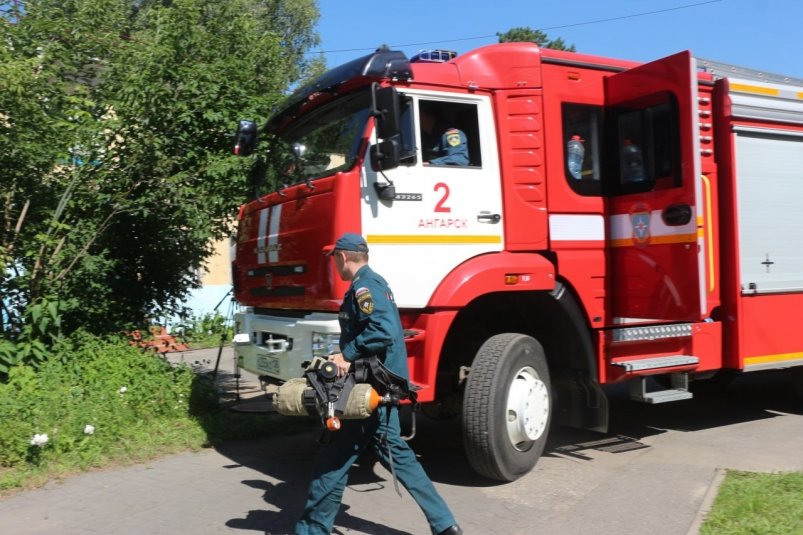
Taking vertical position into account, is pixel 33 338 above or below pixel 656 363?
above

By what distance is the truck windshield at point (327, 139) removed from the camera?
17.5 ft

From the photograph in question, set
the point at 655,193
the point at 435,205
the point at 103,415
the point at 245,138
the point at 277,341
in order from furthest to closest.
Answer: the point at 245,138
the point at 103,415
the point at 655,193
the point at 277,341
the point at 435,205

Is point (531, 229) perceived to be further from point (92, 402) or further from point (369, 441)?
point (92, 402)

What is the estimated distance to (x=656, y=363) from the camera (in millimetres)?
6184

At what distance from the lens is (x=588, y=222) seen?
6.12 metres

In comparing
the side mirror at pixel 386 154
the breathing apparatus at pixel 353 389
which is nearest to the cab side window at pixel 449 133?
the side mirror at pixel 386 154

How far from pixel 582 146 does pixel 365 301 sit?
2.92 meters

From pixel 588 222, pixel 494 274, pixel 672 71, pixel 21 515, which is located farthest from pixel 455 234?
pixel 21 515

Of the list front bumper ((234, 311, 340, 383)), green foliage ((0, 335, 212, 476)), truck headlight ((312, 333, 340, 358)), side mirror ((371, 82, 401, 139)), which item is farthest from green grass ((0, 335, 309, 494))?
side mirror ((371, 82, 401, 139))

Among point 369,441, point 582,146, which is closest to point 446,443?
point 369,441

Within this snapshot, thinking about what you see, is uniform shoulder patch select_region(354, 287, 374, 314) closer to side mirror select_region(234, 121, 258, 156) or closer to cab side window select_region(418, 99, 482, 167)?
cab side window select_region(418, 99, 482, 167)

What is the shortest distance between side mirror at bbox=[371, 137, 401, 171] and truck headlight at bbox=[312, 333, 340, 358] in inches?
48.1

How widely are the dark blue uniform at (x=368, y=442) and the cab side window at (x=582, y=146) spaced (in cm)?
254

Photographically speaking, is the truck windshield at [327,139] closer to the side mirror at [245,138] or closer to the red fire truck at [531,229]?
the red fire truck at [531,229]
